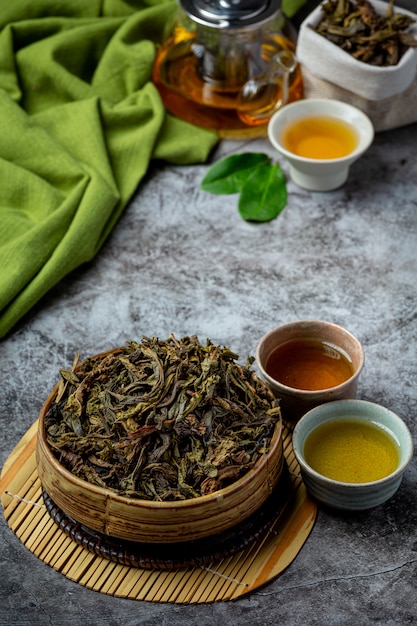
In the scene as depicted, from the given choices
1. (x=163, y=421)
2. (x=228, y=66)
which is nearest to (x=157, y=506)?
(x=163, y=421)

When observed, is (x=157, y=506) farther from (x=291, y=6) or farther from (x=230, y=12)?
(x=291, y=6)

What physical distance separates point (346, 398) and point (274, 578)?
14.8 inches

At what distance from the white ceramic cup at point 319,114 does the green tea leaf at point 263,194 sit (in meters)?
0.05

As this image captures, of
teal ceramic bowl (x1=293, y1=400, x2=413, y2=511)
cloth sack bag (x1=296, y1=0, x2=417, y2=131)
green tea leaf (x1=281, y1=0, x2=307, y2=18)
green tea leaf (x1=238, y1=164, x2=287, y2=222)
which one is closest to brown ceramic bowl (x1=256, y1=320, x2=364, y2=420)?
teal ceramic bowl (x1=293, y1=400, x2=413, y2=511)

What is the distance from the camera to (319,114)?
95.5 inches

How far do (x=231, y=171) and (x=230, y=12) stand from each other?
0.42m

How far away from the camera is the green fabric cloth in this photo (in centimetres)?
218

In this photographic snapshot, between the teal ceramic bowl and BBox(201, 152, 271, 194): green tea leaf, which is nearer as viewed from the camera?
the teal ceramic bowl

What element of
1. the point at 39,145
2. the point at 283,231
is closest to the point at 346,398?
the point at 283,231

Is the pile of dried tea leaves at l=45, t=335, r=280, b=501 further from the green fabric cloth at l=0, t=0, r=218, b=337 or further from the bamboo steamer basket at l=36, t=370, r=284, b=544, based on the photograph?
the green fabric cloth at l=0, t=0, r=218, b=337

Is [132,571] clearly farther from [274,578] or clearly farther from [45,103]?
[45,103]

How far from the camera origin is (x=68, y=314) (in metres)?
2.15

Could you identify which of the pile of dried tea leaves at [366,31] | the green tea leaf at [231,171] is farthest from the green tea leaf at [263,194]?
the pile of dried tea leaves at [366,31]

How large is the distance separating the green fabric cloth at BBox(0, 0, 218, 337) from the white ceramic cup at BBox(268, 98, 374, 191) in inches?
8.8
